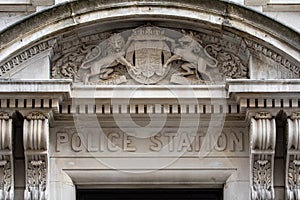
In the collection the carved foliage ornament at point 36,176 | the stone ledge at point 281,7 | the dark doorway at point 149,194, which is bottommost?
the dark doorway at point 149,194

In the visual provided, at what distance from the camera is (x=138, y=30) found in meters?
12.3

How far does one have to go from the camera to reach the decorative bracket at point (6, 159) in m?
11.8

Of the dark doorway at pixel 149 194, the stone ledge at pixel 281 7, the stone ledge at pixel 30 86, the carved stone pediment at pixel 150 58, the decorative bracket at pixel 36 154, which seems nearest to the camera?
the stone ledge at pixel 30 86

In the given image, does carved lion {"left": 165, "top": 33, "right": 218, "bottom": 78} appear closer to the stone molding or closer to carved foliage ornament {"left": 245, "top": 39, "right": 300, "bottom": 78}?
carved foliage ornament {"left": 245, "top": 39, "right": 300, "bottom": 78}

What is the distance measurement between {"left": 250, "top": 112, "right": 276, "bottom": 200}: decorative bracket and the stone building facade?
0.01 m

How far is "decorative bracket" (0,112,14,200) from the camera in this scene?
1182cm

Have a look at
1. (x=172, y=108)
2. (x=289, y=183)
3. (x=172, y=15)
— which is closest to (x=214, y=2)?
(x=172, y=15)

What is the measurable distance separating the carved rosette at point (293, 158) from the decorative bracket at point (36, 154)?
2.51 meters

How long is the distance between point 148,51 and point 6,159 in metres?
1.90

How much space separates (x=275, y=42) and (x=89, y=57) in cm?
200

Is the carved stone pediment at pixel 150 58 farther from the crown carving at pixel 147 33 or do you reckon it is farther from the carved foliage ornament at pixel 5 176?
the carved foliage ornament at pixel 5 176

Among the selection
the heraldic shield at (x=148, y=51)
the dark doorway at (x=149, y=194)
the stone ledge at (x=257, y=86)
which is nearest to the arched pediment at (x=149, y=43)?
the heraldic shield at (x=148, y=51)

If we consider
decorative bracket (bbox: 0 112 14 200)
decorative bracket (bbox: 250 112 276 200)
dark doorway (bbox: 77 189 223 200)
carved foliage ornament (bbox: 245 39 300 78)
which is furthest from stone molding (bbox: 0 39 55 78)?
decorative bracket (bbox: 250 112 276 200)

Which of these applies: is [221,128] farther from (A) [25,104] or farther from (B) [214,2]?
(A) [25,104]
